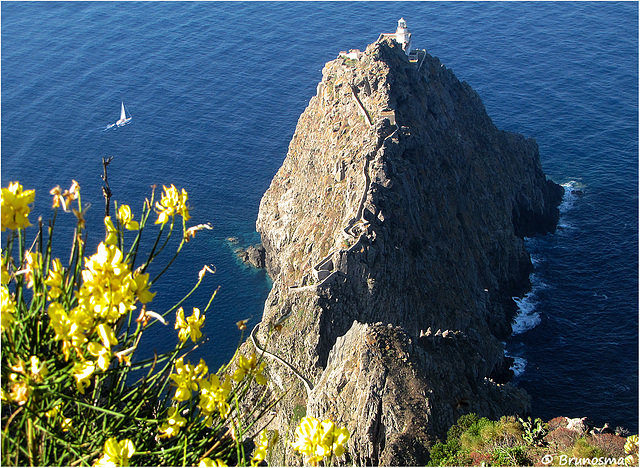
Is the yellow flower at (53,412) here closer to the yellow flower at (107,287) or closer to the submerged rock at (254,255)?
the yellow flower at (107,287)

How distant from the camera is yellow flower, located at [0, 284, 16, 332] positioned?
1130 centimetres

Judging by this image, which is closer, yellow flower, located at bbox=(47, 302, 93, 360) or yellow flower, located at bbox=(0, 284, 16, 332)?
yellow flower, located at bbox=(47, 302, 93, 360)

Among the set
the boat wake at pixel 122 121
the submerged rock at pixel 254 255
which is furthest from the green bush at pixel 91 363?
the boat wake at pixel 122 121

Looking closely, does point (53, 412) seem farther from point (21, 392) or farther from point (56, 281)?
point (56, 281)

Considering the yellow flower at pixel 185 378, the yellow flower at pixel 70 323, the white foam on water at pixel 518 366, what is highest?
the yellow flower at pixel 70 323

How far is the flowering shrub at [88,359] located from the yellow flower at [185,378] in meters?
0.02

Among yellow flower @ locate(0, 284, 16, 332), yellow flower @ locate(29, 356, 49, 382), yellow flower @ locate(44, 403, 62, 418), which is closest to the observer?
yellow flower @ locate(29, 356, 49, 382)

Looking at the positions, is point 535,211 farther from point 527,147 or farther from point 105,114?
point 105,114

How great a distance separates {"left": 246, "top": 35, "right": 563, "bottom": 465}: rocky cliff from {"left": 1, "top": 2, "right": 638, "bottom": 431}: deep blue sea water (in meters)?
7.76

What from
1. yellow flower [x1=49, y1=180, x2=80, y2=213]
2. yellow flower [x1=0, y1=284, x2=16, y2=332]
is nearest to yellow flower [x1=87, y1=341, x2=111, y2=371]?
yellow flower [x1=0, y1=284, x2=16, y2=332]

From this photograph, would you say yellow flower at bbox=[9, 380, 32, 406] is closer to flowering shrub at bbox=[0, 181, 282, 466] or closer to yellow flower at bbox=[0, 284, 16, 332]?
flowering shrub at bbox=[0, 181, 282, 466]

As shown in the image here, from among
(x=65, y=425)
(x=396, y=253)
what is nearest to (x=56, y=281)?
(x=65, y=425)

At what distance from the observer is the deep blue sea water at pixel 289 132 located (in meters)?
101

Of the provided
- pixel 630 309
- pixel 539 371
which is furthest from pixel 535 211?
pixel 539 371
